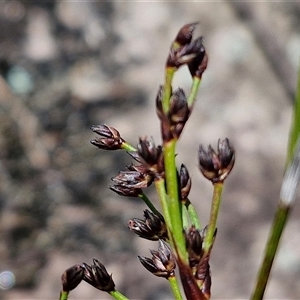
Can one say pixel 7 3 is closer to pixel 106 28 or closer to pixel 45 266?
pixel 106 28

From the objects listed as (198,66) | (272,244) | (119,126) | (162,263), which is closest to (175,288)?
(162,263)

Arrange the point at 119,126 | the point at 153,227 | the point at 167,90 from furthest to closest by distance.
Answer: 1. the point at 119,126
2. the point at 153,227
3. the point at 167,90

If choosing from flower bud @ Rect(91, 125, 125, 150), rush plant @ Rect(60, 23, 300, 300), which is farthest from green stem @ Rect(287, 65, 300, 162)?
flower bud @ Rect(91, 125, 125, 150)

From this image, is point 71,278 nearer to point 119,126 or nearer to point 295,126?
point 295,126

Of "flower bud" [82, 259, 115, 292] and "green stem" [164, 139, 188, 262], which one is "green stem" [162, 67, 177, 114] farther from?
"flower bud" [82, 259, 115, 292]

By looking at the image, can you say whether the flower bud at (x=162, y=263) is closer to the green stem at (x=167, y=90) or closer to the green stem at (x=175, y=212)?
the green stem at (x=175, y=212)

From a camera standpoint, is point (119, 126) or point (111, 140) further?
point (119, 126)

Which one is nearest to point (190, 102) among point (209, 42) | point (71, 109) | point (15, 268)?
point (15, 268)
